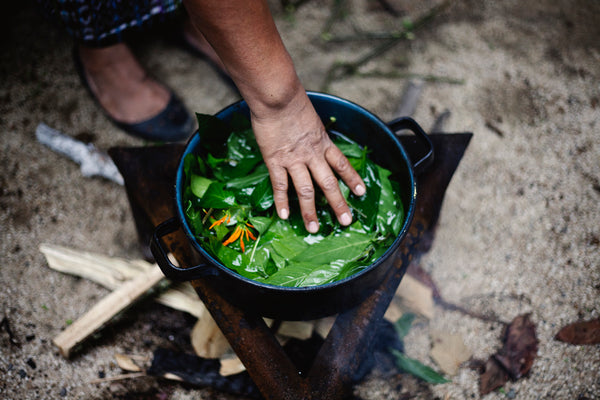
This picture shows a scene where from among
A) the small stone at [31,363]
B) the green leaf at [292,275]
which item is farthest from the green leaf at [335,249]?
the small stone at [31,363]

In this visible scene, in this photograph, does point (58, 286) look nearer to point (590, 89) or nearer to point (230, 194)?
point (230, 194)

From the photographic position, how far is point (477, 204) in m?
2.09

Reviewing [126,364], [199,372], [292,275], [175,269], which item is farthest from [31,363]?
[292,275]

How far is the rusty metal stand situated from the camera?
1.22 m

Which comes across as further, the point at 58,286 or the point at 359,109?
the point at 58,286

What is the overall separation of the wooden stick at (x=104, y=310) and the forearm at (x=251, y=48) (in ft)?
2.87

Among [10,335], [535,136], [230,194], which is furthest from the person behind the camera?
[535,136]

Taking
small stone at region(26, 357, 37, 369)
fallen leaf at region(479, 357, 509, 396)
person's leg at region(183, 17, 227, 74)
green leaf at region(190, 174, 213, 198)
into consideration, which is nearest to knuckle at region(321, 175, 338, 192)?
green leaf at region(190, 174, 213, 198)

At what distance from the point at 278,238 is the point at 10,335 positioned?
4.20ft

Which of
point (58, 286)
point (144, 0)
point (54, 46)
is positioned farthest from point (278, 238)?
point (54, 46)

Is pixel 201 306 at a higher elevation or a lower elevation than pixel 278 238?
lower

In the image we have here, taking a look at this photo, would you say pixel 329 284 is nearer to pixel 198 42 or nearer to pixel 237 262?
pixel 237 262

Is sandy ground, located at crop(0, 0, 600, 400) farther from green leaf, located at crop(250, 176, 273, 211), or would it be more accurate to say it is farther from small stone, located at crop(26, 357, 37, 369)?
green leaf, located at crop(250, 176, 273, 211)

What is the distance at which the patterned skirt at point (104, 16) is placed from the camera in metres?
1.76
